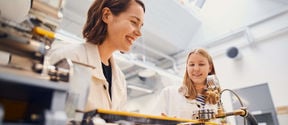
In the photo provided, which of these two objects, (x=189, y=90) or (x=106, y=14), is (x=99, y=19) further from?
(x=189, y=90)

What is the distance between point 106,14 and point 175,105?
656 mm

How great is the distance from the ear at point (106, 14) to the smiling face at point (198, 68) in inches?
25.7

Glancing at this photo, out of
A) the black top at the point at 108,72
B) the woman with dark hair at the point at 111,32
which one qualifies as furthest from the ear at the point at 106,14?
the black top at the point at 108,72

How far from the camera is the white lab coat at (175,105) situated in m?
1.17

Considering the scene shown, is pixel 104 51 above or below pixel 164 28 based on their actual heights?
below

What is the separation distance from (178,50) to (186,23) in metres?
0.68

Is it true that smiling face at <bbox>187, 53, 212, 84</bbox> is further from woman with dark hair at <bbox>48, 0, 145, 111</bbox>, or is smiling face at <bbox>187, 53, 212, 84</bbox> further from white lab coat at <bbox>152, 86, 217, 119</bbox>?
woman with dark hair at <bbox>48, 0, 145, 111</bbox>

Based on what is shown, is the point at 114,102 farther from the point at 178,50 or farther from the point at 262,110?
the point at 178,50

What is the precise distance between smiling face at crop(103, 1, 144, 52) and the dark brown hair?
2 cm

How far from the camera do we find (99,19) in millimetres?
1008

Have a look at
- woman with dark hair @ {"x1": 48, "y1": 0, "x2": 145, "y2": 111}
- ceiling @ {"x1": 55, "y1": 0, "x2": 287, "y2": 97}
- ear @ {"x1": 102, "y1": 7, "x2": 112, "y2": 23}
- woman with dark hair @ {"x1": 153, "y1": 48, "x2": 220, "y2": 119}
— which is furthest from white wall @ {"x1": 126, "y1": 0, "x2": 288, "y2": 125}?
ear @ {"x1": 102, "y1": 7, "x2": 112, "y2": 23}

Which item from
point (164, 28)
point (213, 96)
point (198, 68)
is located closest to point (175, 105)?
point (198, 68)

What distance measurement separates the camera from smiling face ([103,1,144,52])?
0.97m

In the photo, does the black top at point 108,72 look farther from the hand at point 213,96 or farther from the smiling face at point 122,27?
the hand at point 213,96
